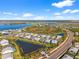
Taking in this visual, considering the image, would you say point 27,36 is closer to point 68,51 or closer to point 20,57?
point 20,57

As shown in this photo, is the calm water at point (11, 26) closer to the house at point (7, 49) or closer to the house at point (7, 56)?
the house at point (7, 49)

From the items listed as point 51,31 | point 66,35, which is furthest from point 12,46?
point 66,35

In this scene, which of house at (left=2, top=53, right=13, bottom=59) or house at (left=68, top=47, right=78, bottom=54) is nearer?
house at (left=2, top=53, right=13, bottom=59)

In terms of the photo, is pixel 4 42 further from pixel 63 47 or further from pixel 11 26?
pixel 63 47

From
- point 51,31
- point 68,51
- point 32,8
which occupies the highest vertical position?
point 32,8

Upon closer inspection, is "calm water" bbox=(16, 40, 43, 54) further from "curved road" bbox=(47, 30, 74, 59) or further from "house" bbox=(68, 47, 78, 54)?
"house" bbox=(68, 47, 78, 54)

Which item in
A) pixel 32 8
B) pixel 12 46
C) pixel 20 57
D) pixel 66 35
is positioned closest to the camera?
pixel 20 57

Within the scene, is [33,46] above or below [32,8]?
below

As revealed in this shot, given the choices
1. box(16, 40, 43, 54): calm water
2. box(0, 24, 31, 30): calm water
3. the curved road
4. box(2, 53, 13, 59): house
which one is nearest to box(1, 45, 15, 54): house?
box(2, 53, 13, 59): house

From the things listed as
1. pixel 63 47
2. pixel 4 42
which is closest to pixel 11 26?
pixel 4 42
